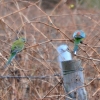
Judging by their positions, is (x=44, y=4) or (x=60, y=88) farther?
(x=44, y=4)

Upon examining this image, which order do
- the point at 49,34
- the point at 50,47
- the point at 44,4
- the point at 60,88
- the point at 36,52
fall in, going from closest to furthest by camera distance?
1. the point at 60,88
2. the point at 36,52
3. the point at 50,47
4. the point at 49,34
5. the point at 44,4

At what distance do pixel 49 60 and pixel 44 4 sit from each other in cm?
1312

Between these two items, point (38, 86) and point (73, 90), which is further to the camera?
point (38, 86)

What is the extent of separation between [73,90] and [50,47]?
256 centimetres

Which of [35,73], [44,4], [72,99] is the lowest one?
[72,99]

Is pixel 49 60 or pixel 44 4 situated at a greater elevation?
pixel 44 4

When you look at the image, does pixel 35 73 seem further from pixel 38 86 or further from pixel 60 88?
pixel 60 88

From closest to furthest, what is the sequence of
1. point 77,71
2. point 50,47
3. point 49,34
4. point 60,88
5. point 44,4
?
point 77,71
point 60,88
point 50,47
point 49,34
point 44,4

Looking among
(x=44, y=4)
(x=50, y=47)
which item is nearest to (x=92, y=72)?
(x=50, y=47)

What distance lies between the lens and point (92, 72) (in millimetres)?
6949

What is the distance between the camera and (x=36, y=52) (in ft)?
20.7

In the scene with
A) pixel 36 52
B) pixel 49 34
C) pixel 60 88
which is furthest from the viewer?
pixel 49 34

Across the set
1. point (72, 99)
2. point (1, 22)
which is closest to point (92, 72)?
point (1, 22)

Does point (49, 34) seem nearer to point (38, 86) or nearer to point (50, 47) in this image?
point (50, 47)
